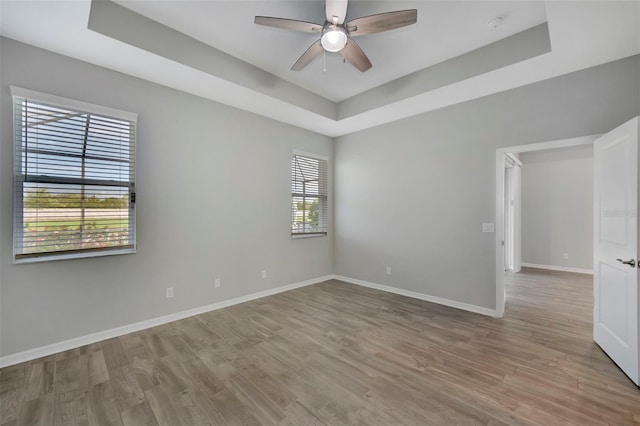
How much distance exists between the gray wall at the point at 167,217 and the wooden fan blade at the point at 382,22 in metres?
2.29

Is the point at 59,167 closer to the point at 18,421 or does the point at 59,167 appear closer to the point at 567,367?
the point at 18,421

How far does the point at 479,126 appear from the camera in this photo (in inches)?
141

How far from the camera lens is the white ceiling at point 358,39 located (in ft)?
7.05

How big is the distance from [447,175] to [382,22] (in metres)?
2.45

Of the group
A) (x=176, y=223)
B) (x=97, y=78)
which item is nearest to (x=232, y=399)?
(x=176, y=223)

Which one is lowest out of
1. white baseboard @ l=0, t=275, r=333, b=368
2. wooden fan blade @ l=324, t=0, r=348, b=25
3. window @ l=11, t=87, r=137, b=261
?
white baseboard @ l=0, t=275, r=333, b=368

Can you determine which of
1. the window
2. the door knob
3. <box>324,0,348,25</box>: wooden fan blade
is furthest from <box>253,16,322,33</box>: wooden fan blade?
the door knob

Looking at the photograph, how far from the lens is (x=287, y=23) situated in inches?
87.0

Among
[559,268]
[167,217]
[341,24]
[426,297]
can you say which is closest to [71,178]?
[167,217]

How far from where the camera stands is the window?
244cm

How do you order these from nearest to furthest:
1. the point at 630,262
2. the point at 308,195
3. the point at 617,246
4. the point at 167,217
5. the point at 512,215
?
the point at 630,262, the point at 617,246, the point at 167,217, the point at 308,195, the point at 512,215

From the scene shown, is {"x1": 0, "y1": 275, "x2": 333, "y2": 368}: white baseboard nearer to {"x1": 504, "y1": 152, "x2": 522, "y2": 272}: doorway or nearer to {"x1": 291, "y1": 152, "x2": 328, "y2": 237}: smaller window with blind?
{"x1": 291, "y1": 152, "x2": 328, "y2": 237}: smaller window with blind

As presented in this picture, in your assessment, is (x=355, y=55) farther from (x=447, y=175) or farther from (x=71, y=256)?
(x=71, y=256)

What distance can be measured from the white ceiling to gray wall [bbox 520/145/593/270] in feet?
14.2
